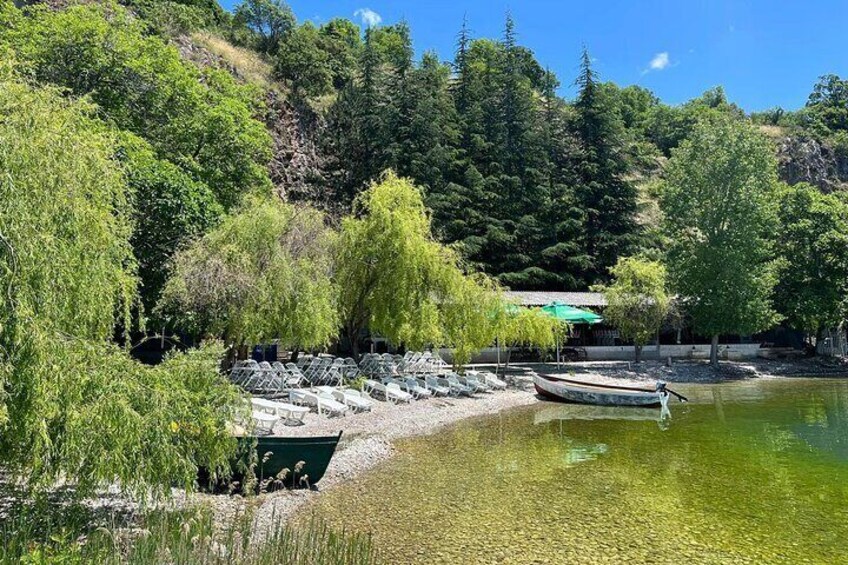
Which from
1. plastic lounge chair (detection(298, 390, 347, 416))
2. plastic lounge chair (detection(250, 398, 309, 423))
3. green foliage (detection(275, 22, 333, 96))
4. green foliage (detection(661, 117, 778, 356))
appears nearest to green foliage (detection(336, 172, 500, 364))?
plastic lounge chair (detection(298, 390, 347, 416))

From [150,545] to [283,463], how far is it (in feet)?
13.3

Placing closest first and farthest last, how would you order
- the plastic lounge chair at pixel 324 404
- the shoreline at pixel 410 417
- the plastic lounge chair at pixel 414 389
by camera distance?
the shoreline at pixel 410 417, the plastic lounge chair at pixel 324 404, the plastic lounge chair at pixel 414 389

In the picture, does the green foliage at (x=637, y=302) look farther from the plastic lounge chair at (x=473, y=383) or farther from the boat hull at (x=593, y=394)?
the plastic lounge chair at (x=473, y=383)

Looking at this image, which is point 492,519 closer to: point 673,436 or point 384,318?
point 673,436

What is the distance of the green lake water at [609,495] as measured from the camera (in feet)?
26.1

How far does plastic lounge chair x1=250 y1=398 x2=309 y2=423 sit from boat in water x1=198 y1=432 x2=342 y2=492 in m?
3.41

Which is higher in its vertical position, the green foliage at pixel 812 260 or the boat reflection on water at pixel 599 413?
the green foliage at pixel 812 260

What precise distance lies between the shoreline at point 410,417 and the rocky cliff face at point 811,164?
3948 centimetres

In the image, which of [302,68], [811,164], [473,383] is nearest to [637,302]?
[473,383]

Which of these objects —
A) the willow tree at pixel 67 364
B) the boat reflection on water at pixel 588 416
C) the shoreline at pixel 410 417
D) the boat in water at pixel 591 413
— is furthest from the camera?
the boat in water at pixel 591 413

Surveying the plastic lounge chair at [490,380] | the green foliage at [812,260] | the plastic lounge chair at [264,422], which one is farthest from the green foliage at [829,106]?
the plastic lounge chair at [264,422]

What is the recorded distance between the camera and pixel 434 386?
67.4ft

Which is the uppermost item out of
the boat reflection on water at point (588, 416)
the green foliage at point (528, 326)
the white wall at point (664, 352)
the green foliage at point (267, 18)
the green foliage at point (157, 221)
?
the green foliage at point (267, 18)

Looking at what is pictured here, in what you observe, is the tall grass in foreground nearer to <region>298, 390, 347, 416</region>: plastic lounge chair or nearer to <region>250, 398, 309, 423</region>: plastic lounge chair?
<region>250, 398, 309, 423</region>: plastic lounge chair
